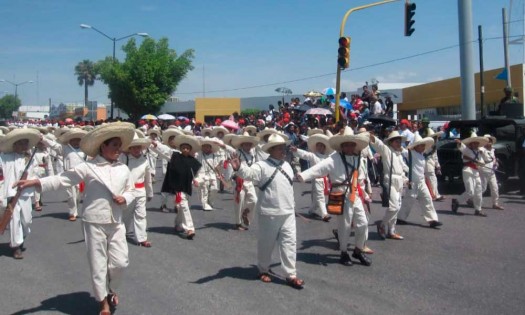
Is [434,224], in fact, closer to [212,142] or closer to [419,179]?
[419,179]

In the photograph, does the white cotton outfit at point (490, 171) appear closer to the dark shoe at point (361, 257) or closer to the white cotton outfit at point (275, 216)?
the dark shoe at point (361, 257)

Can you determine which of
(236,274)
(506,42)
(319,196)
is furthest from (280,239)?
(506,42)

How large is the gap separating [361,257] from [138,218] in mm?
3762

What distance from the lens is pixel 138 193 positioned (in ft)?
29.7

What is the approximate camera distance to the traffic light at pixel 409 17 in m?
17.6

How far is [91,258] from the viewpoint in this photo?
213 inches

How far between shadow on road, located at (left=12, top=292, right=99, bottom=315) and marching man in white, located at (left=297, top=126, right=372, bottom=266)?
333cm

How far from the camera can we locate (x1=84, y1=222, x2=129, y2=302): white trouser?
213 inches

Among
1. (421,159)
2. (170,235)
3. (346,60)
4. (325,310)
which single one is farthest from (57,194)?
(325,310)

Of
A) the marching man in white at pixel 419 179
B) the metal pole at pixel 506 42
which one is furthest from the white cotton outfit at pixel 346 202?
the metal pole at pixel 506 42

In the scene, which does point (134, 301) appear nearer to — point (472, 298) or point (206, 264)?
point (206, 264)

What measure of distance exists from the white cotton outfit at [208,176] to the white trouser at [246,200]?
1008 mm

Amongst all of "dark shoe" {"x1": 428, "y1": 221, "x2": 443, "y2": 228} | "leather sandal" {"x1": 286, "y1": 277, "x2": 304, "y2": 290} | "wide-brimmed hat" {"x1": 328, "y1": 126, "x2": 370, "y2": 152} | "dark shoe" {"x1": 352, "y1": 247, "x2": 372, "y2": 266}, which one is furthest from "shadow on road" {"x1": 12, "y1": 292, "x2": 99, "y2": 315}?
"dark shoe" {"x1": 428, "y1": 221, "x2": 443, "y2": 228}

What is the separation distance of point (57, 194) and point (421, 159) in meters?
10.8
